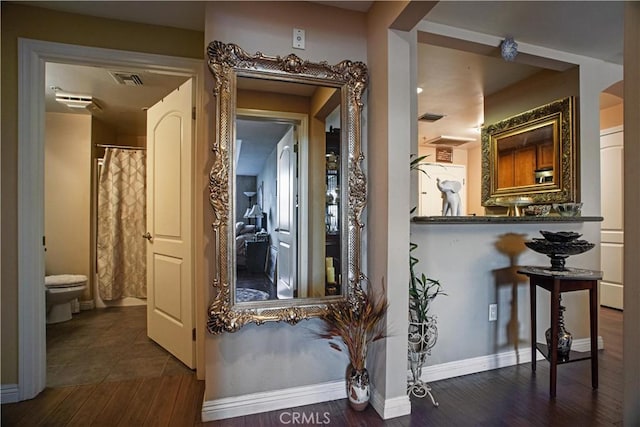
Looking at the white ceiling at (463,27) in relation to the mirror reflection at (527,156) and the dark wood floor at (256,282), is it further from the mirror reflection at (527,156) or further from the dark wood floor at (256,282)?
the dark wood floor at (256,282)

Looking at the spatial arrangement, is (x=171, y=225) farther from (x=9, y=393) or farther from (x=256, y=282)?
(x=9, y=393)

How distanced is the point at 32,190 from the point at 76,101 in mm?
1756

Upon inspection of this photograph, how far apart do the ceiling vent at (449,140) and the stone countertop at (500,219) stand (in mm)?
3117

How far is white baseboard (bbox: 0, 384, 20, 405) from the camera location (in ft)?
6.12

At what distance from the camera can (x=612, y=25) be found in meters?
2.16

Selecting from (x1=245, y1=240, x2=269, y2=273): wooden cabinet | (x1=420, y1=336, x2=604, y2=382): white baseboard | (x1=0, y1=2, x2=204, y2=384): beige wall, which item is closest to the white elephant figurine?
(x1=420, y1=336, x2=604, y2=382): white baseboard

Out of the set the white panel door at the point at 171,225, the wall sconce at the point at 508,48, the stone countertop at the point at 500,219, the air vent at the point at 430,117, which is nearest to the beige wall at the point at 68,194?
the white panel door at the point at 171,225

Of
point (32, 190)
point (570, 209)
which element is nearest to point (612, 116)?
point (570, 209)

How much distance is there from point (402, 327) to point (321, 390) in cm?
60

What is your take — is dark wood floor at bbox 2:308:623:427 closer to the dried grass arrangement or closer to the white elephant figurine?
the dried grass arrangement

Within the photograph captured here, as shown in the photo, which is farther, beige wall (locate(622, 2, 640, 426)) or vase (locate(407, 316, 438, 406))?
vase (locate(407, 316, 438, 406))

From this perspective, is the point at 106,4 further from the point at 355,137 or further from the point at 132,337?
the point at 132,337

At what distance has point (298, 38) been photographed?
71.2 inches

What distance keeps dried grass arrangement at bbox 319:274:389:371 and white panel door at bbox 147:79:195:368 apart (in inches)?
43.5
